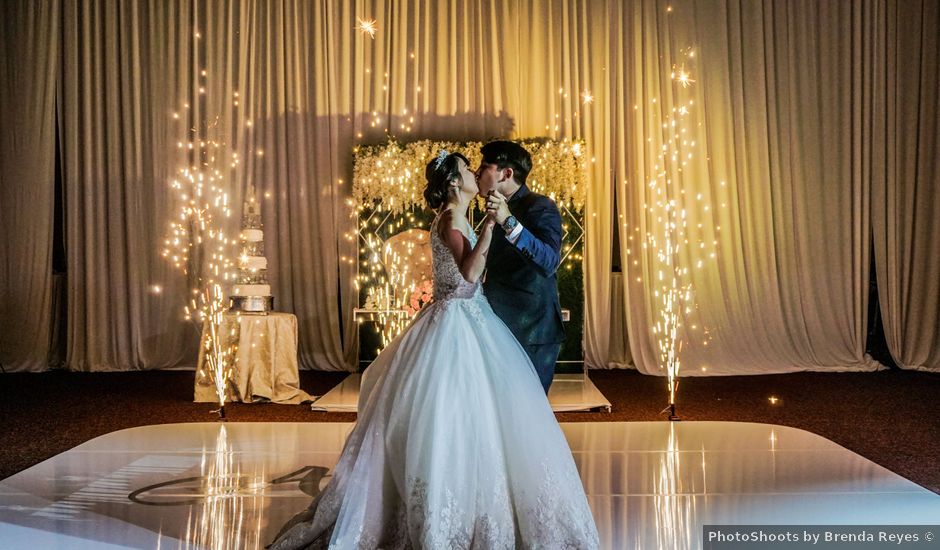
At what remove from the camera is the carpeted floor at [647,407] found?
4.52 m

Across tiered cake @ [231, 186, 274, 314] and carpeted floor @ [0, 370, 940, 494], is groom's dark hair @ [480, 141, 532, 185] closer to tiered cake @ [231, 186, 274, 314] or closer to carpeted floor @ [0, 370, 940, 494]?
carpeted floor @ [0, 370, 940, 494]

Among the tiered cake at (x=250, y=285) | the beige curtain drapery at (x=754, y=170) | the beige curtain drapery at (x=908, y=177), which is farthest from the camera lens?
the beige curtain drapery at (x=754, y=170)

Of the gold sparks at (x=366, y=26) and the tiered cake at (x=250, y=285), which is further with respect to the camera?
the gold sparks at (x=366, y=26)

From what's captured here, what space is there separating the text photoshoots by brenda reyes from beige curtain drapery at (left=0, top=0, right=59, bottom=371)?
6.54 metres

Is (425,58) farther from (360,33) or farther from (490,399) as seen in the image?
(490,399)

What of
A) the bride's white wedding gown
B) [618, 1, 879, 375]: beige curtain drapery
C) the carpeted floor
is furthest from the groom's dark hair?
[618, 1, 879, 375]: beige curtain drapery

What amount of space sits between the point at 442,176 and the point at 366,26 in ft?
16.7

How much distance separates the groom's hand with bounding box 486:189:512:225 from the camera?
8.88 ft

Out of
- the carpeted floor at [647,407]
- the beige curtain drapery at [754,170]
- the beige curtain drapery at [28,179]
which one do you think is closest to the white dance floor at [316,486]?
the carpeted floor at [647,407]

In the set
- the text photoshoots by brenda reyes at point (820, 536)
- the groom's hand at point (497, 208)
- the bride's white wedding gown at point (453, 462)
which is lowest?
the text photoshoots by brenda reyes at point (820, 536)

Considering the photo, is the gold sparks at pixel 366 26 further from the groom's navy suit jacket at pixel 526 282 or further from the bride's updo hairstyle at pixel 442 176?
the bride's updo hairstyle at pixel 442 176

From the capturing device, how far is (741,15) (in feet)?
25.0

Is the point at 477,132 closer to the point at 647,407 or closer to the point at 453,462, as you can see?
the point at 647,407

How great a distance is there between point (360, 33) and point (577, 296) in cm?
299
